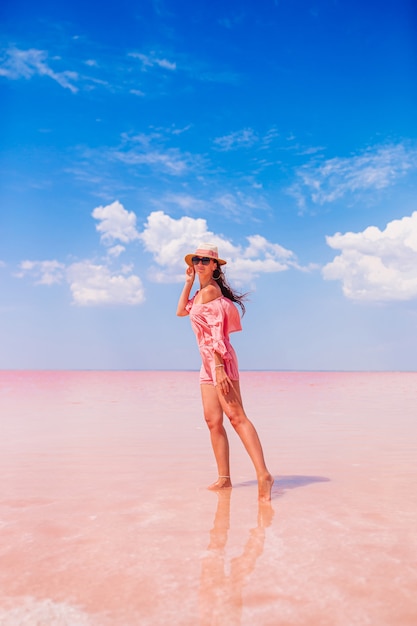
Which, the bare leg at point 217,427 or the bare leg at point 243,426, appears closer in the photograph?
the bare leg at point 243,426

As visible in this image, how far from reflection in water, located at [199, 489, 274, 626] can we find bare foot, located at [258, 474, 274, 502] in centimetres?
43

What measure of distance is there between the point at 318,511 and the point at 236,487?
945 millimetres

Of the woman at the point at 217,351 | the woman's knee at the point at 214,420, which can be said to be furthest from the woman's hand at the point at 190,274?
the woman's knee at the point at 214,420

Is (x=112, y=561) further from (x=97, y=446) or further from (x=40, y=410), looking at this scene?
(x=40, y=410)

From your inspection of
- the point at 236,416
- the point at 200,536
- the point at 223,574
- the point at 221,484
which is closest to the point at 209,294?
the point at 236,416

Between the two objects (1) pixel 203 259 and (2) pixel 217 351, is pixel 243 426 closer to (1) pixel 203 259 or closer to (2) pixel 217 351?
(2) pixel 217 351

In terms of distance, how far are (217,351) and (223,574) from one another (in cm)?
197

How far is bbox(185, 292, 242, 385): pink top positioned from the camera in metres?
4.28

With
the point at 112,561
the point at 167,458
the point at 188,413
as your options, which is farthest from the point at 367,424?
the point at 112,561

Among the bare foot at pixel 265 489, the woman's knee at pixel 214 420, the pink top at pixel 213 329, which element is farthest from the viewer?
the woman's knee at pixel 214 420

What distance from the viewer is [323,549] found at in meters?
2.80

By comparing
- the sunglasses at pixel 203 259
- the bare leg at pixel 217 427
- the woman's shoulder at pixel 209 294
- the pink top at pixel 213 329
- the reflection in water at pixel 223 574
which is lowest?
the reflection in water at pixel 223 574

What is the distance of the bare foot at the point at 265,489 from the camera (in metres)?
3.92

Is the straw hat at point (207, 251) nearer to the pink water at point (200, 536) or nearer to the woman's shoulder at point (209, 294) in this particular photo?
the woman's shoulder at point (209, 294)
